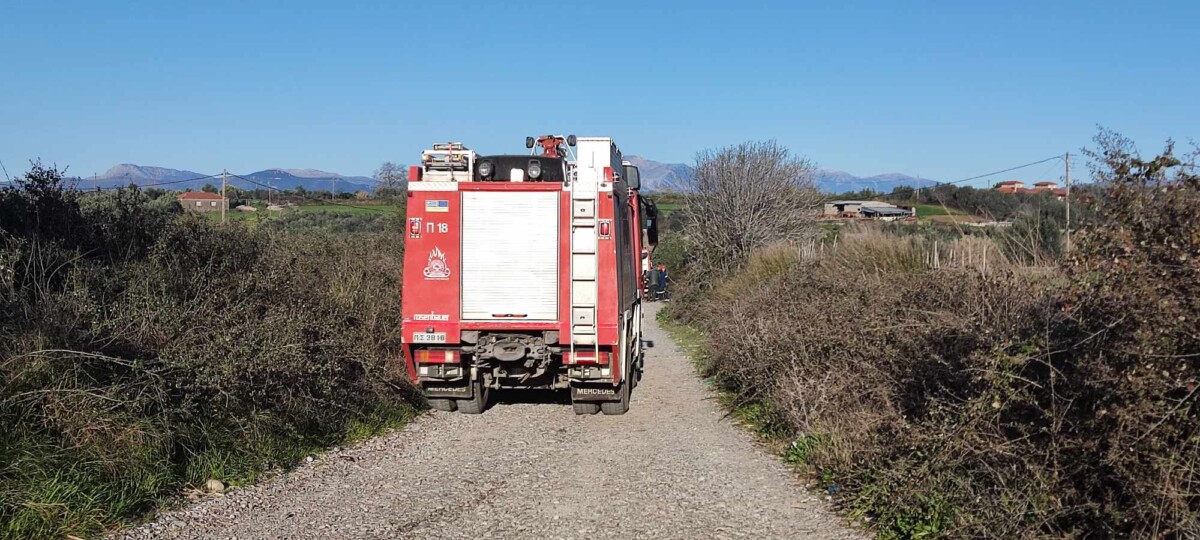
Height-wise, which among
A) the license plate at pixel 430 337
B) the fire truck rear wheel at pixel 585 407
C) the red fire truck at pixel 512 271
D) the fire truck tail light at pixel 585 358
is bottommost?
the fire truck rear wheel at pixel 585 407

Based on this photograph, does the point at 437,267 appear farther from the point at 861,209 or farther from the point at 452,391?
the point at 861,209

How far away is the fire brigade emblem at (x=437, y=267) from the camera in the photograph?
10.2 m

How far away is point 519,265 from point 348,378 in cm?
234

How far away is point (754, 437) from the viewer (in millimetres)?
9727

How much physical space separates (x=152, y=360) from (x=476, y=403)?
162 inches

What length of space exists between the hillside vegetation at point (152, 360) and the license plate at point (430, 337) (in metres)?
0.79

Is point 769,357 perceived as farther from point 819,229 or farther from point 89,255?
point 819,229

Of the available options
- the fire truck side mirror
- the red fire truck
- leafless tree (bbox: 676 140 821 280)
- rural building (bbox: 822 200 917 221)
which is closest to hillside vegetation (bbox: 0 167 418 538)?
the red fire truck

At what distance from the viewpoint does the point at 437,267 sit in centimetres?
1026

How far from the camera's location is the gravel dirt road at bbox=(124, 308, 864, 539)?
6355 millimetres

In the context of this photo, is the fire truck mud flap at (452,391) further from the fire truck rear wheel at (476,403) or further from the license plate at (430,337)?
the license plate at (430,337)

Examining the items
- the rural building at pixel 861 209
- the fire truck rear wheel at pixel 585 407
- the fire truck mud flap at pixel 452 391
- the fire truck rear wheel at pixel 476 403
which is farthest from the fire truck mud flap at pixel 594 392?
the rural building at pixel 861 209

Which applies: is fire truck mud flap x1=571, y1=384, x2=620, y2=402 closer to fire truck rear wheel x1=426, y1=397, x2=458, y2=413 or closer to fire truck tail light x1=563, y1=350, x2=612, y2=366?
fire truck tail light x1=563, y1=350, x2=612, y2=366

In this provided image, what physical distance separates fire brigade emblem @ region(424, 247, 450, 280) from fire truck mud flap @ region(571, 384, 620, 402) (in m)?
2.06
